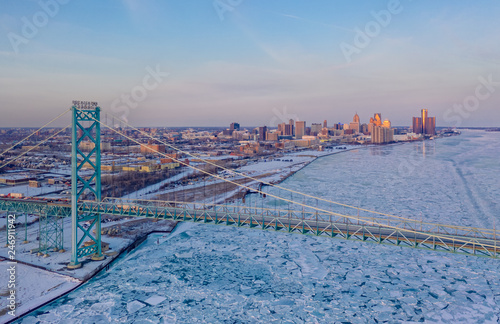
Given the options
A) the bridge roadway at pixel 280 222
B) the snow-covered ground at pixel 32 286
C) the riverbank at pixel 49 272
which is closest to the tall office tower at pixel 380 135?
the bridge roadway at pixel 280 222

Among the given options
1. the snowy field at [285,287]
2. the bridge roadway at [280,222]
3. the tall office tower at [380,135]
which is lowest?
the snowy field at [285,287]

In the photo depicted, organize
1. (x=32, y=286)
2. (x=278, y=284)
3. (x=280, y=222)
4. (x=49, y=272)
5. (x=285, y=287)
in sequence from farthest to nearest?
(x=280, y=222)
(x=49, y=272)
(x=278, y=284)
(x=285, y=287)
(x=32, y=286)

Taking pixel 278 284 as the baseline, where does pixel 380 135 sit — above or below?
above

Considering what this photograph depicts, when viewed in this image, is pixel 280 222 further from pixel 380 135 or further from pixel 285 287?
pixel 380 135

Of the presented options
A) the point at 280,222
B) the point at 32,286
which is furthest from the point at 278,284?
the point at 32,286

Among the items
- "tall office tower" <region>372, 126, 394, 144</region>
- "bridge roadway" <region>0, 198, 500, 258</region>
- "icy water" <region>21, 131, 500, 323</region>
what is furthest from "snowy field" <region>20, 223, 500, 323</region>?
"tall office tower" <region>372, 126, 394, 144</region>

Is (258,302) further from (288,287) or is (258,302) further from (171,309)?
(171,309)

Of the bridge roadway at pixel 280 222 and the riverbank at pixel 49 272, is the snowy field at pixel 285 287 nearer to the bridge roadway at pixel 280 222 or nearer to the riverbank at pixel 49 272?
the riverbank at pixel 49 272

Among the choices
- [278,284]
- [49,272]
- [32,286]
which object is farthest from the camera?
[49,272]

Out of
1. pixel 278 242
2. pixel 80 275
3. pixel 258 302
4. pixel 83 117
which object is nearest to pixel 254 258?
pixel 278 242

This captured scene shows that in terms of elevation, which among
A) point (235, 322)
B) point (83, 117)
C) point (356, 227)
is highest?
point (83, 117)

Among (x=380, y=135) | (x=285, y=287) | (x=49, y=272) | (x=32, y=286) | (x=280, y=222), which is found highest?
(x=380, y=135)
